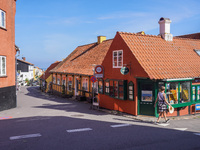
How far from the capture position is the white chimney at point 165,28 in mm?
15047

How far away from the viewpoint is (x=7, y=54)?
50.2 feet

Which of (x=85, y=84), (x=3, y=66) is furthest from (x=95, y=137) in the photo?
(x=85, y=84)

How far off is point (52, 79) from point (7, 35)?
1836 centimetres

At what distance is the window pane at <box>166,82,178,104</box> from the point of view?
1240 centimetres

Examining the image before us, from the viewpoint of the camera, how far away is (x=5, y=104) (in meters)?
15.3

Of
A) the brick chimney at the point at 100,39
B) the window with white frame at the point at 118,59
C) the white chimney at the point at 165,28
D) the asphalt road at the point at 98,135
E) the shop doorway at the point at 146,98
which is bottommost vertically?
the asphalt road at the point at 98,135

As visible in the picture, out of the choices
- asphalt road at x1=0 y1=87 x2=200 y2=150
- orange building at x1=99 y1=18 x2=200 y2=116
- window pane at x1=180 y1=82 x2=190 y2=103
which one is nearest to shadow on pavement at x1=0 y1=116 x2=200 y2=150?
asphalt road at x1=0 y1=87 x2=200 y2=150

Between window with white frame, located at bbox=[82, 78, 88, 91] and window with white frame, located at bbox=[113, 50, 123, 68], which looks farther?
window with white frame, located at bbox=[82, 78, 88, 91]

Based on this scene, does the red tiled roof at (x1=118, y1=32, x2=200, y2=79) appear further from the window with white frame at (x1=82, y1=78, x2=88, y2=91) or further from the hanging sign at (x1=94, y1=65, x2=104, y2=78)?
the window with white frame at (x1=82, y1=78, x2=88, y2=91)

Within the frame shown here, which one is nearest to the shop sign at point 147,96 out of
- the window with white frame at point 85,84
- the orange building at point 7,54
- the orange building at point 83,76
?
the orange building at point 83,76

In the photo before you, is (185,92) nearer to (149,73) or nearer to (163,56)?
(163,56)

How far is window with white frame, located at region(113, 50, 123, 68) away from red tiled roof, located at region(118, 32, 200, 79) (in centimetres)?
97

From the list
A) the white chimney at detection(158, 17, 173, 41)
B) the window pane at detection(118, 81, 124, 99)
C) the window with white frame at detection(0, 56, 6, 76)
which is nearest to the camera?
the window pane at detection(118, 81, 124, 99)

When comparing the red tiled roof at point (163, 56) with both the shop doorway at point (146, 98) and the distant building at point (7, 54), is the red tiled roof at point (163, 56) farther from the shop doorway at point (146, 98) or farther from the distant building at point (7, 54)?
the distant building at point (7, 54)
